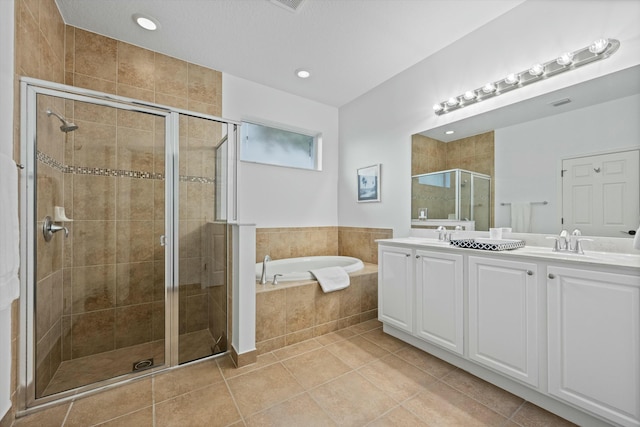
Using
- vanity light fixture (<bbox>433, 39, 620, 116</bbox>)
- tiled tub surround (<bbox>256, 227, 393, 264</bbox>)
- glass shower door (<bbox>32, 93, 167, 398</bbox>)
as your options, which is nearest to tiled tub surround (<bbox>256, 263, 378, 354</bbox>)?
tiled tub surround (<bbox>256, 227, 393, 264</bbox>)

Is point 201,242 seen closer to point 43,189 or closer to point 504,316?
point 43,189

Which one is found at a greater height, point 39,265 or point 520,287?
point 39,265

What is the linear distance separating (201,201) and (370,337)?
1.84 meters

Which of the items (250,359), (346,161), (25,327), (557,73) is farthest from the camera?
(346,161)

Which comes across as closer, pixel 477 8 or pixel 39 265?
pixel 39 265

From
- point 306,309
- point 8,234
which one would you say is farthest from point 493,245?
point 8,234

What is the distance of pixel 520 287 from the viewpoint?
1521mm

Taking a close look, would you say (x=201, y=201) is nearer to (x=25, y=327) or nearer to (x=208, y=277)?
(x=208, y=277)

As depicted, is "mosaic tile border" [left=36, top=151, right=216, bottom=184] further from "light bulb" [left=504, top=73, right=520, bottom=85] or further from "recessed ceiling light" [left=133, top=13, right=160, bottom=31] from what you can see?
"light bulb" [left=504, top=73, right=520, bottom=85]

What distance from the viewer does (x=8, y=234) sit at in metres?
1.08

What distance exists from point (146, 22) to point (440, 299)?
316 centimetres

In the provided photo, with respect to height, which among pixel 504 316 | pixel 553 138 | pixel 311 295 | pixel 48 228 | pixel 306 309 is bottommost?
pixel 306 309

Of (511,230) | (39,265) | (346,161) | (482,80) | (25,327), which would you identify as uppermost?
(482,80)

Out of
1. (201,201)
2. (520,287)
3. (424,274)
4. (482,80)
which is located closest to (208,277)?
(201,201)
